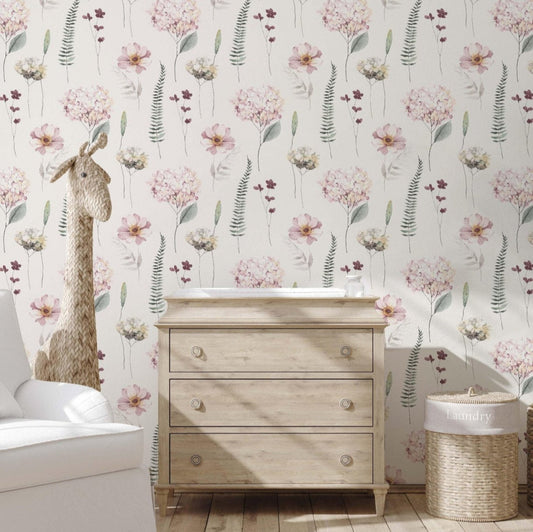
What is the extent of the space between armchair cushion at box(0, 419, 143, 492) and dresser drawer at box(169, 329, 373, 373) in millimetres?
668

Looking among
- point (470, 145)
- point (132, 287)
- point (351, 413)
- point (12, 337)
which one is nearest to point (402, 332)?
point (351, 413)

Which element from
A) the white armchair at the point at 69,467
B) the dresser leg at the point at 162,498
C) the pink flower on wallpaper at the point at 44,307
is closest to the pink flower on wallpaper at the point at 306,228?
the pink flower on wallpaper at the point at 44,307

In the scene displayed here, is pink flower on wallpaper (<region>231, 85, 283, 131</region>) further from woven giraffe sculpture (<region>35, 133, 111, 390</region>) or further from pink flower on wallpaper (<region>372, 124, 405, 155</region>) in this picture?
woven giraffe sculpture (<region>35, 133, 111, 390</region>)

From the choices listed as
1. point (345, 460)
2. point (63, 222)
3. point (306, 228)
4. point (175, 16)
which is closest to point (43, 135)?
point (63, 222)

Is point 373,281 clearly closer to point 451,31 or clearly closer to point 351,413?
point 351,413

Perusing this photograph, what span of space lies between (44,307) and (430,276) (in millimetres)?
1729

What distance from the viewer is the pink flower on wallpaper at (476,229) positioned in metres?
3.66

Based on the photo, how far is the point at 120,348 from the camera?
3654 mm

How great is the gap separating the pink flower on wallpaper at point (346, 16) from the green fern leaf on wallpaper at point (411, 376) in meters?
1.37

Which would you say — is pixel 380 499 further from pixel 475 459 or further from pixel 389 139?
pixel 389 139

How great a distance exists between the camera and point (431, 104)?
365cm

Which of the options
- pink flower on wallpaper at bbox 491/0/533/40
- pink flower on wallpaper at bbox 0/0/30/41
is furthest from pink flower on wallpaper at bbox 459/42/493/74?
pink flower on wallpaper at bbox 0/0/30/41

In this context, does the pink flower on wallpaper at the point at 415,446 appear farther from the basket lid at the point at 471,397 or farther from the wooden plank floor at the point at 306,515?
the basket lid at the point at 471,397

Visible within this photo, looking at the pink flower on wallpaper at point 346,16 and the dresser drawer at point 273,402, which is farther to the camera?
the pink flower on wallpaper at point 346,16
